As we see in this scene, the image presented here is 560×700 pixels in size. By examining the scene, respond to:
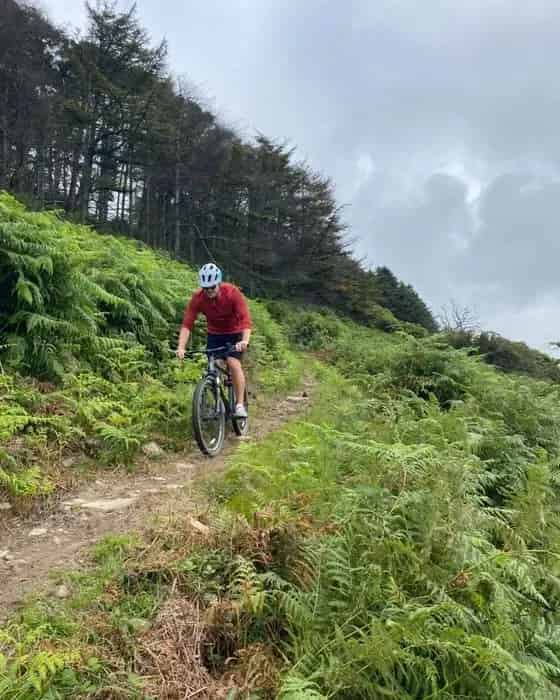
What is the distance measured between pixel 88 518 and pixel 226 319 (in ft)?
9.99

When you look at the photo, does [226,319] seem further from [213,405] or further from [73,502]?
[73,502]

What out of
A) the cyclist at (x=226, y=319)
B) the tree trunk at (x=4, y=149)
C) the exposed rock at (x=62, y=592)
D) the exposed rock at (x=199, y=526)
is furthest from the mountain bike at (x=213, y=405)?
the tree trunk at (x=4, y=149)

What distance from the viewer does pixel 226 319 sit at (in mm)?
6652

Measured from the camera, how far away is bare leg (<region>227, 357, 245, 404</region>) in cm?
653

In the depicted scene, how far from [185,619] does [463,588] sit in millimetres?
1429

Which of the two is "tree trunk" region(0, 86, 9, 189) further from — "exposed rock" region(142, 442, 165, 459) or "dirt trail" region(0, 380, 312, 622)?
"dirt trail" region(0, 380, 312, 622)

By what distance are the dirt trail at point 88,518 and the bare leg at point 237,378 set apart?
0.80m

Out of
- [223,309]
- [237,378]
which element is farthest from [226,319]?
[237,378]

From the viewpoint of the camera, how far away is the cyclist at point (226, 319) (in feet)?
21.1

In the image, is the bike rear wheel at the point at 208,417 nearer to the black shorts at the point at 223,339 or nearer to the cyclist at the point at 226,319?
the cyclist at the point at 226,319

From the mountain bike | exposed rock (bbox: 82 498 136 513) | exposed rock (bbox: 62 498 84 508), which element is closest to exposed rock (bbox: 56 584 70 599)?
exposed rock (bbox: 82 498 136 513)

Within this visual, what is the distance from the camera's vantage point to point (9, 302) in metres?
6.97

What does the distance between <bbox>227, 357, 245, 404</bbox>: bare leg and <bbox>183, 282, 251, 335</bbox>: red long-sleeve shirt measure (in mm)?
391

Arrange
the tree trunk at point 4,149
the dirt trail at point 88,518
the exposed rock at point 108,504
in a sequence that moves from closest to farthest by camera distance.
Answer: the dirt trail at point 88,518 < the exposed rock at point 108,504 < the tree trunk at point 4,149
